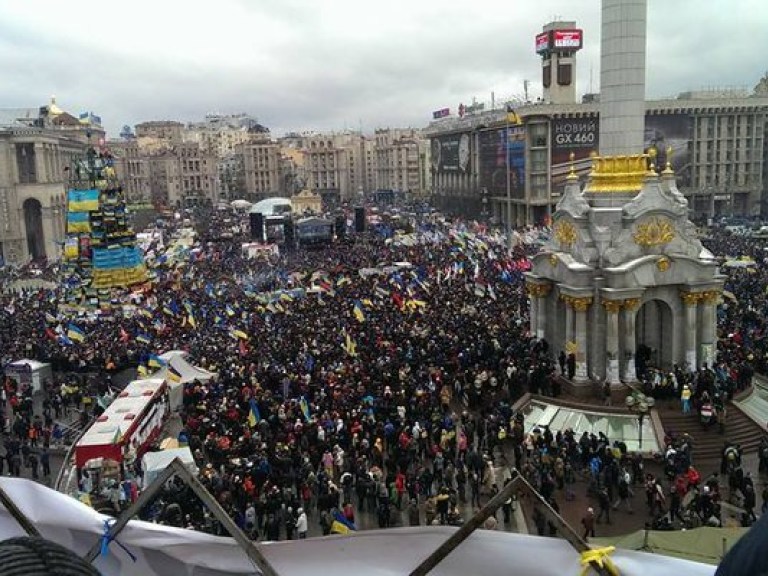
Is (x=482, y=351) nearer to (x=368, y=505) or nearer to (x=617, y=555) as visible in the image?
(x=368, y=505)

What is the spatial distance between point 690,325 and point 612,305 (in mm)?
3020

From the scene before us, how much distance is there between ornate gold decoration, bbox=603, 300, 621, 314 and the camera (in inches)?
914

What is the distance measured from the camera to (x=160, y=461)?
1664cm

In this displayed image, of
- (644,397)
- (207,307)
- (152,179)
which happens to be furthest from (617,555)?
(152,179)

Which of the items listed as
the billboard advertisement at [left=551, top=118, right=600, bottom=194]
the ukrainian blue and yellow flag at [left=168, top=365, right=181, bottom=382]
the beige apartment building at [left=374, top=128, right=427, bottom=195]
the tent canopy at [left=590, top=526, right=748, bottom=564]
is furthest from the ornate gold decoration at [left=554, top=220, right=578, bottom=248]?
the beige apartment building at [left=374, top=128, right=427, bottom=195]

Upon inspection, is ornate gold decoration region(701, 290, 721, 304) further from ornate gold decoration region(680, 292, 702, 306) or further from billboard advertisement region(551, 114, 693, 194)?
billboard advertisement region(551, 114, 693, 194)

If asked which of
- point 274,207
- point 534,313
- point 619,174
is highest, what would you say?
point 619,174

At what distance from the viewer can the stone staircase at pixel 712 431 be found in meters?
20.2

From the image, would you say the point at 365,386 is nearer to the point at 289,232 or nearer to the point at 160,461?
the point at 160,461

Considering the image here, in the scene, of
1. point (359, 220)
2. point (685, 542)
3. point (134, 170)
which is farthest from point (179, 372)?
point (134, 170)

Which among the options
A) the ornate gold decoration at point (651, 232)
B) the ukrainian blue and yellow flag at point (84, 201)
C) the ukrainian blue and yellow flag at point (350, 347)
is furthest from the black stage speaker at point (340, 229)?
the ornate gold decoration at point (651, 232)

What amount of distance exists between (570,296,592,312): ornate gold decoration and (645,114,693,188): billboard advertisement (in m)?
63.9

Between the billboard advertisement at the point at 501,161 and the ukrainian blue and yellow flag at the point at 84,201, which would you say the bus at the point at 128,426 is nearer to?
the ukrainian blue and yellow flag at the point at 84,201

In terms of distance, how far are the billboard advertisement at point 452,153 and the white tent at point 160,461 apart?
87437 millimetres
